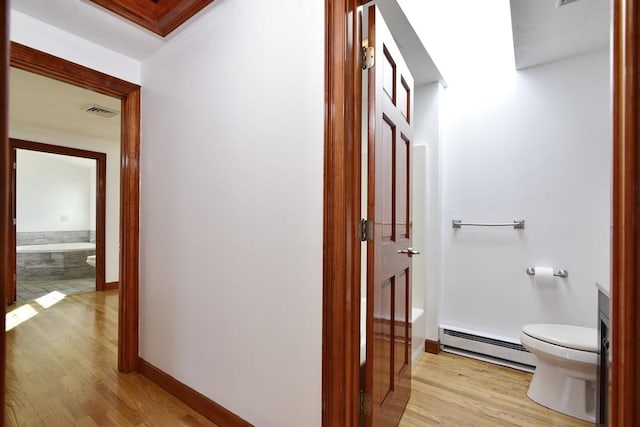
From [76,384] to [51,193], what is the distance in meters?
6.19

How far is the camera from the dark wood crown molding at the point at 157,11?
1.73 m

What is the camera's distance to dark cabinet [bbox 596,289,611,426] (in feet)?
4.60

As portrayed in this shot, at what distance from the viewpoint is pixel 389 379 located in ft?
5.11

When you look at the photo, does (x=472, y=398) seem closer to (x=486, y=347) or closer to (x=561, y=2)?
A: (x=486, y=347)

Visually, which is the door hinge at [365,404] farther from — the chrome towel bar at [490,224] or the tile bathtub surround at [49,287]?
the tile bathtub surround at [49,287]

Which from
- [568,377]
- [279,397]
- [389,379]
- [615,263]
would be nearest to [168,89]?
[279,397]

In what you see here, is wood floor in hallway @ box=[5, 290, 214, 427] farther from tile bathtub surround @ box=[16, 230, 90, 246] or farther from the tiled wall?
tile bathtub surround @ box=[16, 230, 90, 246]

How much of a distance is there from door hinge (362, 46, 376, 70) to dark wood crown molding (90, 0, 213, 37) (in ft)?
3.21

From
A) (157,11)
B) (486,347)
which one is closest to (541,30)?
(486,347)

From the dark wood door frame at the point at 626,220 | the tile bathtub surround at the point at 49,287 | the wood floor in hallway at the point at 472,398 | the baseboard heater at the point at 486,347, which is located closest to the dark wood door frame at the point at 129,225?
the wood floor in hallway at the point at 472,398

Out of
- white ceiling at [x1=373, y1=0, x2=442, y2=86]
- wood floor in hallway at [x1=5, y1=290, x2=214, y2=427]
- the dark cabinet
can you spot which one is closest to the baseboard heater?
the dark cabinet

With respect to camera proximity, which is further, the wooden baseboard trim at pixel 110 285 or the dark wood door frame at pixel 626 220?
the wooden baseboard trim at pixel 110 285

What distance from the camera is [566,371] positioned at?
5.88 feet

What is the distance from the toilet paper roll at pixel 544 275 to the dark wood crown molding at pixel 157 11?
9.15ft
